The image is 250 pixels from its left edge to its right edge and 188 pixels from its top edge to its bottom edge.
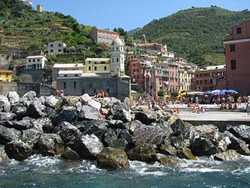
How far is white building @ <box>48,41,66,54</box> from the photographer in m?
98.1

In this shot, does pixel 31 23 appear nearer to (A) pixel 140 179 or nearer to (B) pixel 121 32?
(B) pixel 121 32

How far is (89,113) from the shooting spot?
22.9 m

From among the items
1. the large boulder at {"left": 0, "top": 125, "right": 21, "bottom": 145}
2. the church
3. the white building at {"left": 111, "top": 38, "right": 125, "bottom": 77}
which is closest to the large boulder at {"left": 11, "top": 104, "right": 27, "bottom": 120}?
the large boulder at {"left": 0, "top": 125, "right": 21, "bottom": 145}

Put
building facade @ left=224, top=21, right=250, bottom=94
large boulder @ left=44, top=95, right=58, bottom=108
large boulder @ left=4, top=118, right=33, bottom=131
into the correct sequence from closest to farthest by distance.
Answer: large boulder @ left=4, top=118, right=33, bottom=131 → large boulder @ left=44, top=95, right=58, bottom=108 → building facade @ left=224, top=21, right=250, bottom=94

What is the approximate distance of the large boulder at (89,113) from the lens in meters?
22.6

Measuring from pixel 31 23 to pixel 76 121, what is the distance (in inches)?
4271

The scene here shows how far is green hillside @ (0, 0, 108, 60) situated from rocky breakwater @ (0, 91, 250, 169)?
74609 millimetres

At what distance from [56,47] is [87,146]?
83.9 metres

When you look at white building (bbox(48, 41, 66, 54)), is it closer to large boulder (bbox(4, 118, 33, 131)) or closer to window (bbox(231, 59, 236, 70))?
window (bbox(231, 59, 236, 70))

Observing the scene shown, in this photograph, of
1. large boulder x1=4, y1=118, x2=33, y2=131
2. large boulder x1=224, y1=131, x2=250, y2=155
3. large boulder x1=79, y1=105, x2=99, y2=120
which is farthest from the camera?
large boulder x1=79, y1=105, x2=99, y2=120

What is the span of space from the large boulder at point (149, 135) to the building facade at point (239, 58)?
93.3 feet

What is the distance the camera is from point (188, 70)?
329 feet

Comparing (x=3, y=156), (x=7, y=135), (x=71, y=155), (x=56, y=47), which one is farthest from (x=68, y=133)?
(x=56, y=47)

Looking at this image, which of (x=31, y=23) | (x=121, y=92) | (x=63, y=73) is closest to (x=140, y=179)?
(x=121, y=92)
